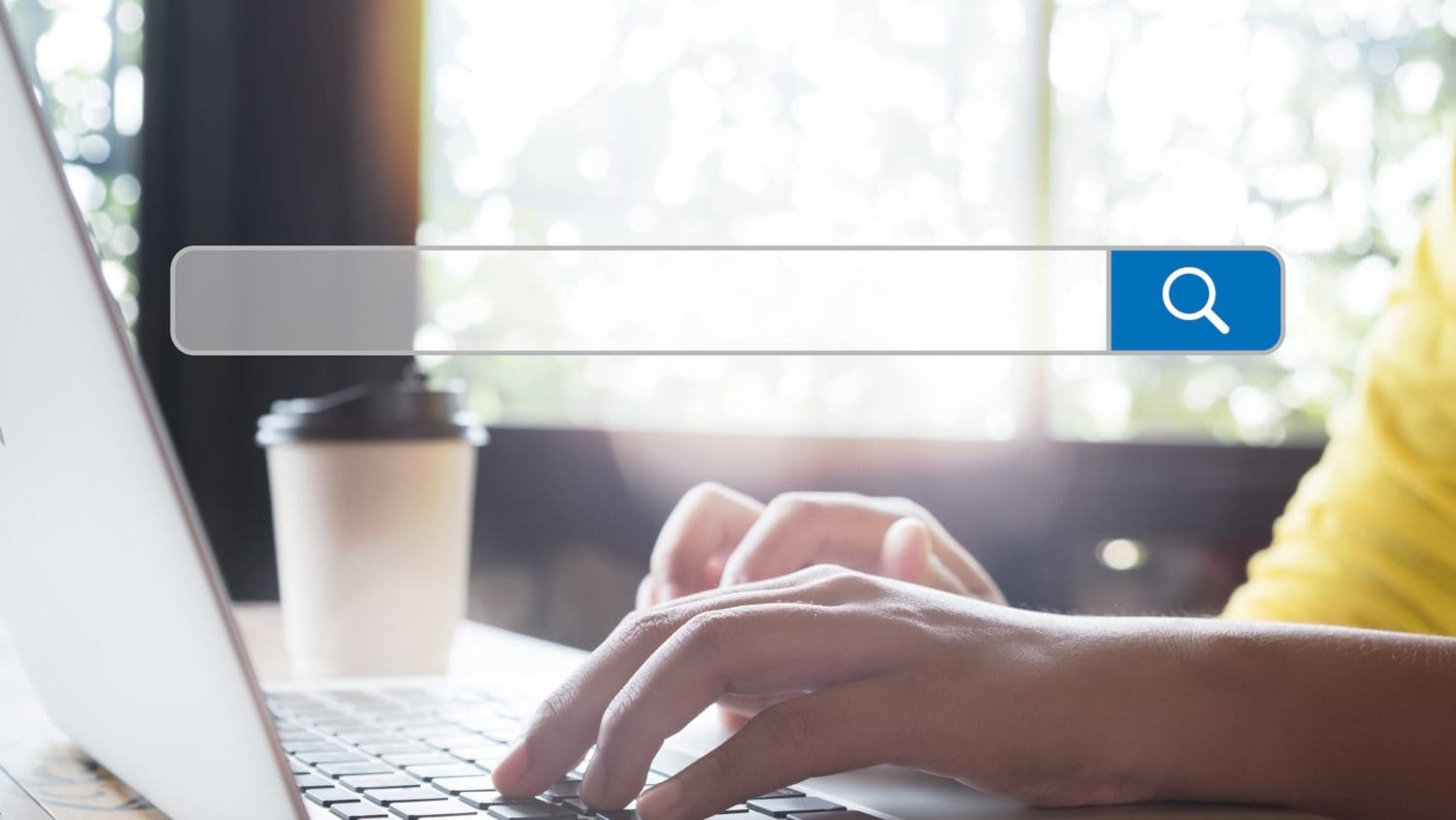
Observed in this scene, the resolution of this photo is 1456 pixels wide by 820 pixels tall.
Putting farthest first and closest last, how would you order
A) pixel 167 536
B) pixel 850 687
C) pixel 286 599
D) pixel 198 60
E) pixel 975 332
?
pixel 975 332 → pixel 198 60 → pixel 286 599 → pixel 850 687 → pixel 167 536

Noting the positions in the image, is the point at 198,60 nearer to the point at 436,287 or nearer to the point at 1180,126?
the point at 436,287

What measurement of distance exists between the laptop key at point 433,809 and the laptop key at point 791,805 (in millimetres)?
85

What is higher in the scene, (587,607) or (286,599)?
(286,599)

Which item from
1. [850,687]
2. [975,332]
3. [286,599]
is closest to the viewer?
[850,687]

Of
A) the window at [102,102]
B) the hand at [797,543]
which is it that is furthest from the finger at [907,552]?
the window at [102,102]

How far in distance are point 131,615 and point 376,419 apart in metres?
0.47

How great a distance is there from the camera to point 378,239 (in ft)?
6.79

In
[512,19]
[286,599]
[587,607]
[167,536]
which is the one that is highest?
[512,19]

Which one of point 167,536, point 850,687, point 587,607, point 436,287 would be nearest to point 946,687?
point 850,687

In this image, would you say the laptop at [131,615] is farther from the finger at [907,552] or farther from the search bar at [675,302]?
the search bar at [675,302]

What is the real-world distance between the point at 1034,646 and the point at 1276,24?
6.54ft

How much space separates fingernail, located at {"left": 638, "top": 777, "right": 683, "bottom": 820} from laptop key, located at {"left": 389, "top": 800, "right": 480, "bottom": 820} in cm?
5

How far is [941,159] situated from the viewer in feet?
7.13

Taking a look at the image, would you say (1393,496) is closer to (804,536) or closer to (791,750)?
(804,536)
